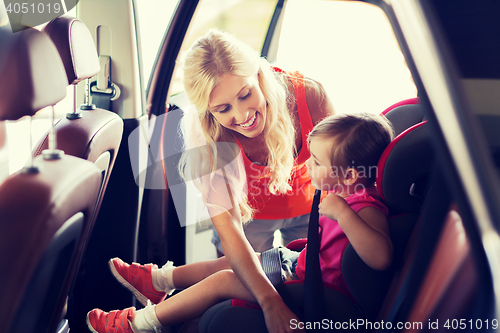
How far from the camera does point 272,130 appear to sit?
143 cm

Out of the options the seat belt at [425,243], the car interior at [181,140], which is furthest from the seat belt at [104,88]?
the seat belt at [425,243]

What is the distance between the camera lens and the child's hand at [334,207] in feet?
3.04

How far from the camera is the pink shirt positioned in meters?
0.93

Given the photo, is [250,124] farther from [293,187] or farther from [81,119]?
[81,119]

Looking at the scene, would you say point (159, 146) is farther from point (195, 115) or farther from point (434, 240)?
point (434, 240)

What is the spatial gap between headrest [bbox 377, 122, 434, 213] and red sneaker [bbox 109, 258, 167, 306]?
964mm

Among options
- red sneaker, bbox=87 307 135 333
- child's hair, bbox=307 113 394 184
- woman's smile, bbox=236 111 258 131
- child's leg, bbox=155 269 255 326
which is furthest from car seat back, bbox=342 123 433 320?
red sneaker, bbox=87 307 135 333

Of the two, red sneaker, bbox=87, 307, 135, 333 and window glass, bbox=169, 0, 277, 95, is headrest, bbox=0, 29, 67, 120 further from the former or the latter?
window glass, bbox=169, 0, 277, 95

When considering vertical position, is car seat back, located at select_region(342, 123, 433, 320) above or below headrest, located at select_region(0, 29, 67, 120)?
below

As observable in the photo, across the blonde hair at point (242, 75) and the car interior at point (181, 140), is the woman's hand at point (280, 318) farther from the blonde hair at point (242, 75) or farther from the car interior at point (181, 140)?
the blonde hair at point (242, 75)

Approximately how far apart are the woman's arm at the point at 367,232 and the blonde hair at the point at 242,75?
54 centimetres

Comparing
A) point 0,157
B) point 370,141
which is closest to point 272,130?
point 370,141

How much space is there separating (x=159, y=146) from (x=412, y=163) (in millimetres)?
1262

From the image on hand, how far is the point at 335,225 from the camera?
3.40ft
